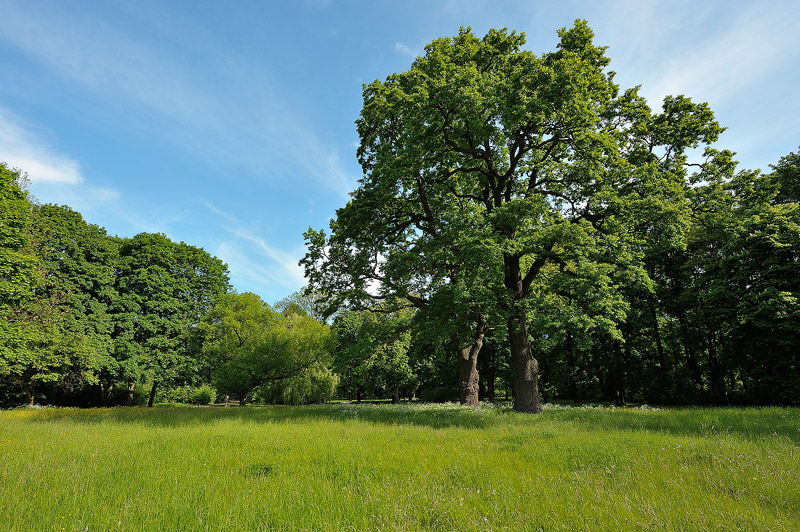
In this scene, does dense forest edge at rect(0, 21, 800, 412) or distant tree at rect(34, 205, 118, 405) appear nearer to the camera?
dense forest edge at rect(0, 21, 800, 412)

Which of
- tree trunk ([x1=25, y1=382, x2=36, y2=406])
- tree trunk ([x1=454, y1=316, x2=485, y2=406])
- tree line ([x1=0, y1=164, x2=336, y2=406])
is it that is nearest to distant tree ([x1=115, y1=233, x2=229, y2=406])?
tree line ([x1=0, y1=164, x2=336, y2=406])

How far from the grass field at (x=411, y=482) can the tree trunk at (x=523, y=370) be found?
7.20m

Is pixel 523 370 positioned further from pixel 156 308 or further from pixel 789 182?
pixel 156 308

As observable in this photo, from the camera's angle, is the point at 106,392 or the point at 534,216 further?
the point at 106,392

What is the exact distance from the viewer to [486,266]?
49.9 feet

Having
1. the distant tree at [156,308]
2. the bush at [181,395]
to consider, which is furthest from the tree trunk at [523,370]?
the bush at [181,395]

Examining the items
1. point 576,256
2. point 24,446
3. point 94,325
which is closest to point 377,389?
point 94,325

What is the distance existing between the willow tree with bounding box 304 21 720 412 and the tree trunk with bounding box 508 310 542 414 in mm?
57

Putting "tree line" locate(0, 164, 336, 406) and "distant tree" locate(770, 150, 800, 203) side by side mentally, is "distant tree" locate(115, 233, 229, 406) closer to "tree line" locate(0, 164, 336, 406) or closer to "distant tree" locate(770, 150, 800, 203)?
"tree line" locate(0, 164, 336, 406)

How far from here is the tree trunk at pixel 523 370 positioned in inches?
662

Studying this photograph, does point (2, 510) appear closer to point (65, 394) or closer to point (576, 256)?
point (576, 256)

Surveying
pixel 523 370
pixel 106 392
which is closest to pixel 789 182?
pixel 523 370

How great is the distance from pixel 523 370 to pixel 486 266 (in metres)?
6.00

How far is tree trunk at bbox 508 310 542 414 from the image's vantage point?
16.8 m
